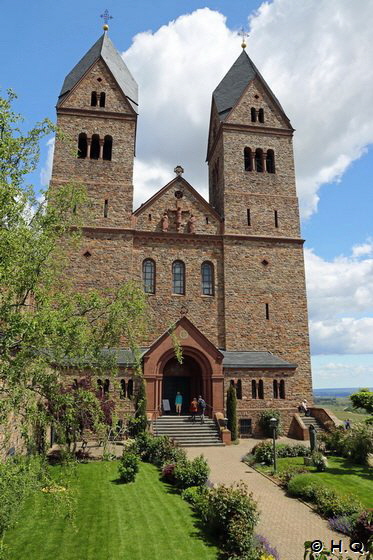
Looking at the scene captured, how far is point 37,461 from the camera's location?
899cm

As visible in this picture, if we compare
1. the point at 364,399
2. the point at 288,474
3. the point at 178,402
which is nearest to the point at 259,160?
the point at 178,402

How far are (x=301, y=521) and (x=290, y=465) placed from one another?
6808 mm

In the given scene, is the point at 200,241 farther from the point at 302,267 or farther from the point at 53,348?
the point at 53,348

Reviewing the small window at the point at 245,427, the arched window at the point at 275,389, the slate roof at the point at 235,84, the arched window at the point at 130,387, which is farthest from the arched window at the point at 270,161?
the arched window at the point at 130,387

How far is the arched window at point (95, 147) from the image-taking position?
33156 millimetres

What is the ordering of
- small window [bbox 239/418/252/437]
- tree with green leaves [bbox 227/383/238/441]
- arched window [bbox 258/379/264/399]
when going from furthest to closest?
arched window [bbox 258/379/264/399]
small window [bbox 239/418/252/437]
tree with green leaves [bbox 227/383/238/441]

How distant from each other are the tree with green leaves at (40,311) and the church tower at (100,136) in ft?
65.3

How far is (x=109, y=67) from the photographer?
3516 cm

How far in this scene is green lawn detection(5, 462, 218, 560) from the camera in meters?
10.8

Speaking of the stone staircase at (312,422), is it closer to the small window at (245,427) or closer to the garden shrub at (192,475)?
the small window at (245,427)

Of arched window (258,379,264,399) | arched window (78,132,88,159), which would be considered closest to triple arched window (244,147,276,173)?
arched window (78,132,88,159)

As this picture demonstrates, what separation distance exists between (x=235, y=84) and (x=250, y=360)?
25.5 meters

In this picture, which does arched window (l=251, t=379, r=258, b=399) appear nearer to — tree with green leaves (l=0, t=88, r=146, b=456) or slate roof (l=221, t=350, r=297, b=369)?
slate roof (l=221, t=350, r=297, b=369)

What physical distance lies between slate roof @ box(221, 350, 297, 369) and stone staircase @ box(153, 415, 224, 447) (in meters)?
4.08
